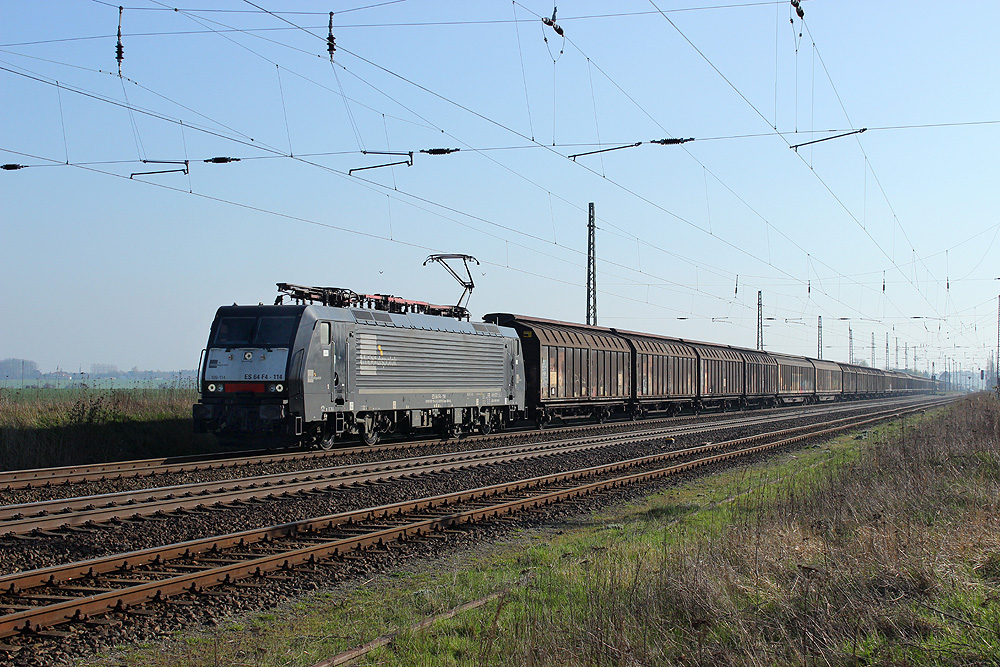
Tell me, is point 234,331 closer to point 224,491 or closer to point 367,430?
point 367,430

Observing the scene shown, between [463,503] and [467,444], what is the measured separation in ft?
34.7

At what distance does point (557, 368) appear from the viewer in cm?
3142

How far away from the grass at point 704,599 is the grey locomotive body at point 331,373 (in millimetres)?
9501

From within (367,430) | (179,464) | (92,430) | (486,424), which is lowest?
(179,464)

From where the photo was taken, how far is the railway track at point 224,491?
11203 mm

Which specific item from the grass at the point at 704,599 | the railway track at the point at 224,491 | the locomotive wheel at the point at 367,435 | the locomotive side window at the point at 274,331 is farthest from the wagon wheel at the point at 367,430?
the grass at the point at 704,599

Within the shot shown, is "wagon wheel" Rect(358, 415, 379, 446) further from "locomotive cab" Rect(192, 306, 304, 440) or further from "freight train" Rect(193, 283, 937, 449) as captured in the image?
"locomotive cab" Rect(192, 306, 304, 440)

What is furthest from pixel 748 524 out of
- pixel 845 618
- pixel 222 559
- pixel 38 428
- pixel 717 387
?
pixel 717 387

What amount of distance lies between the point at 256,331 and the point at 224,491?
6.55 meters

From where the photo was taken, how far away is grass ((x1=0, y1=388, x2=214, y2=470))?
61.4 ft

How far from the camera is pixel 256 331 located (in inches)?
779

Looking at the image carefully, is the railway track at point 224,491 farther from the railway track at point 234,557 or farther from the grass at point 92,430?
the grass at point 92,430

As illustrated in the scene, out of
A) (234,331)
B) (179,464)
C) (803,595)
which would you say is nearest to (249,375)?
(234,331)

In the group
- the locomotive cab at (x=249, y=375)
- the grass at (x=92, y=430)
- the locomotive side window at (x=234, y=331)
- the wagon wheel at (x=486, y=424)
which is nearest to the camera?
the grass at (x=92, y=430)
